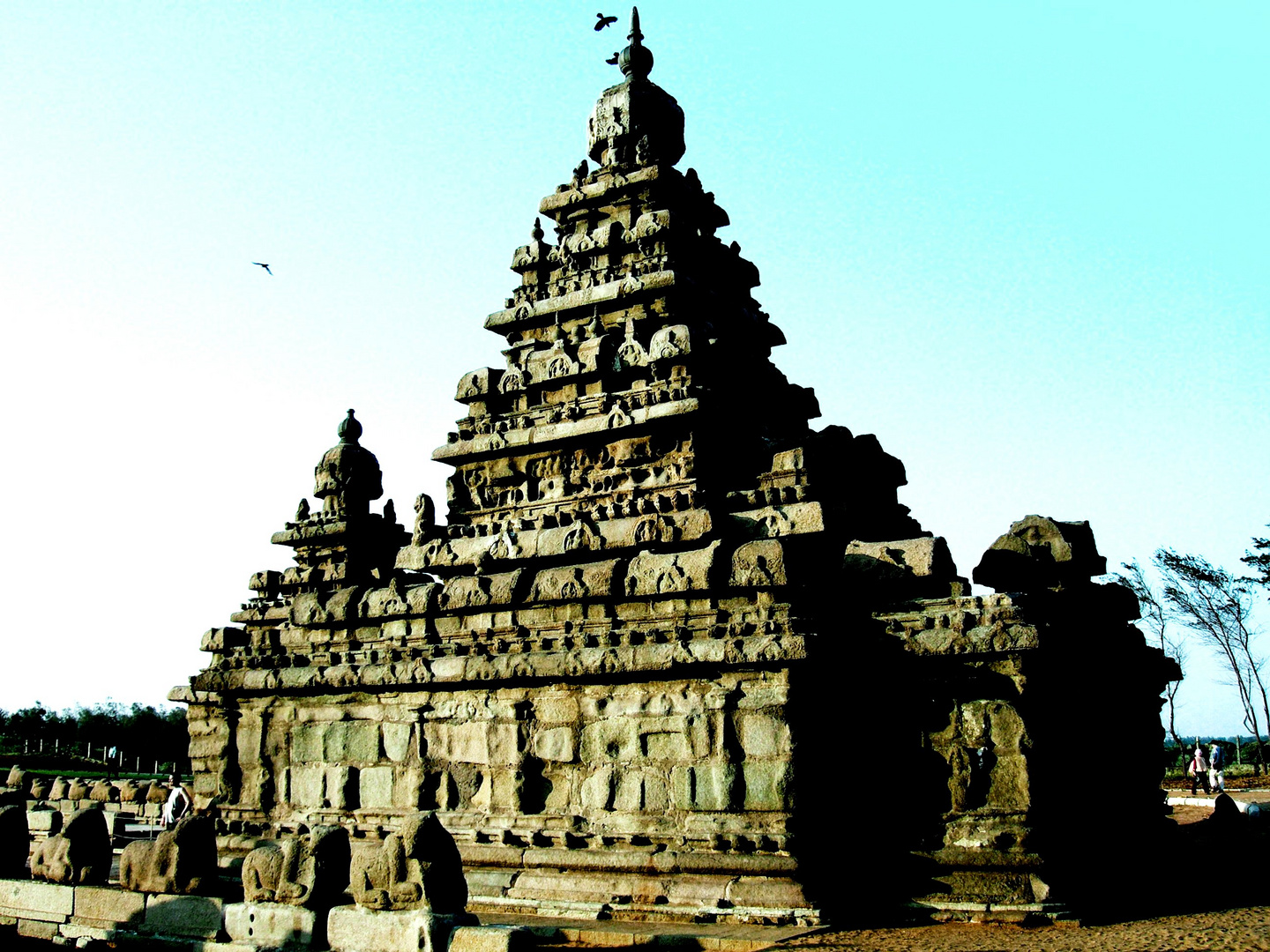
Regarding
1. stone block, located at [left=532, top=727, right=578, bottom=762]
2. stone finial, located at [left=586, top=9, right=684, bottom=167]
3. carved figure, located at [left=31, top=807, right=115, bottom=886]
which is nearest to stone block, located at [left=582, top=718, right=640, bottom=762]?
stone block, located at [left=532, top=727, right=578, bottom=762]

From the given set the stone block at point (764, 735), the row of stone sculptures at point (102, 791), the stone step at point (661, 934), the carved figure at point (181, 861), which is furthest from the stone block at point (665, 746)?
the row of stone sculptures at point (102, 791)

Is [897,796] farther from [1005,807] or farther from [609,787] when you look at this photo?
[609,787]

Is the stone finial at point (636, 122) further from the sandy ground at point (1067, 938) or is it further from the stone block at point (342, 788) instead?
the sandy ground at point (1067, 938)

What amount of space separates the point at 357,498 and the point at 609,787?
5.61m

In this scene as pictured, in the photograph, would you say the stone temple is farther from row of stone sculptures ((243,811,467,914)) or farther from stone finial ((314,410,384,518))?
row of stone sculptures ((243,811,467,914))

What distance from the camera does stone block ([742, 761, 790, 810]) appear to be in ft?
26.4

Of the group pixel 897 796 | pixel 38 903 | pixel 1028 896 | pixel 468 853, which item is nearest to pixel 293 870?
pixel 468 853

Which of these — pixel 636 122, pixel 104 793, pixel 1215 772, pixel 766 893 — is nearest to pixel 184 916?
pixel 766 893

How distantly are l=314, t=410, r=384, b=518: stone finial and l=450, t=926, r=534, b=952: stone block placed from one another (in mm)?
7116

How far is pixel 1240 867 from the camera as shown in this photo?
10.6 m

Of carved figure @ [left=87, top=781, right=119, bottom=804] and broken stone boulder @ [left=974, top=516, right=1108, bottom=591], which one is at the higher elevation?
broken stone boulder @ [left=974, top=516, right=1108, bottom=591]

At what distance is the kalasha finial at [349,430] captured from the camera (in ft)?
44.5

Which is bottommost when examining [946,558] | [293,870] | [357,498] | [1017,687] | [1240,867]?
[1240,867]

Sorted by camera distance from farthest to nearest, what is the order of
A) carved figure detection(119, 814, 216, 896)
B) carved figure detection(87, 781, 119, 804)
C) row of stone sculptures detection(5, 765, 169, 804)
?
carved figure detection(87, 781, 119, 804), row of stone sculptures detection(5, 765, 169, 804), carved figure detection(119, 814, 216, 896)
